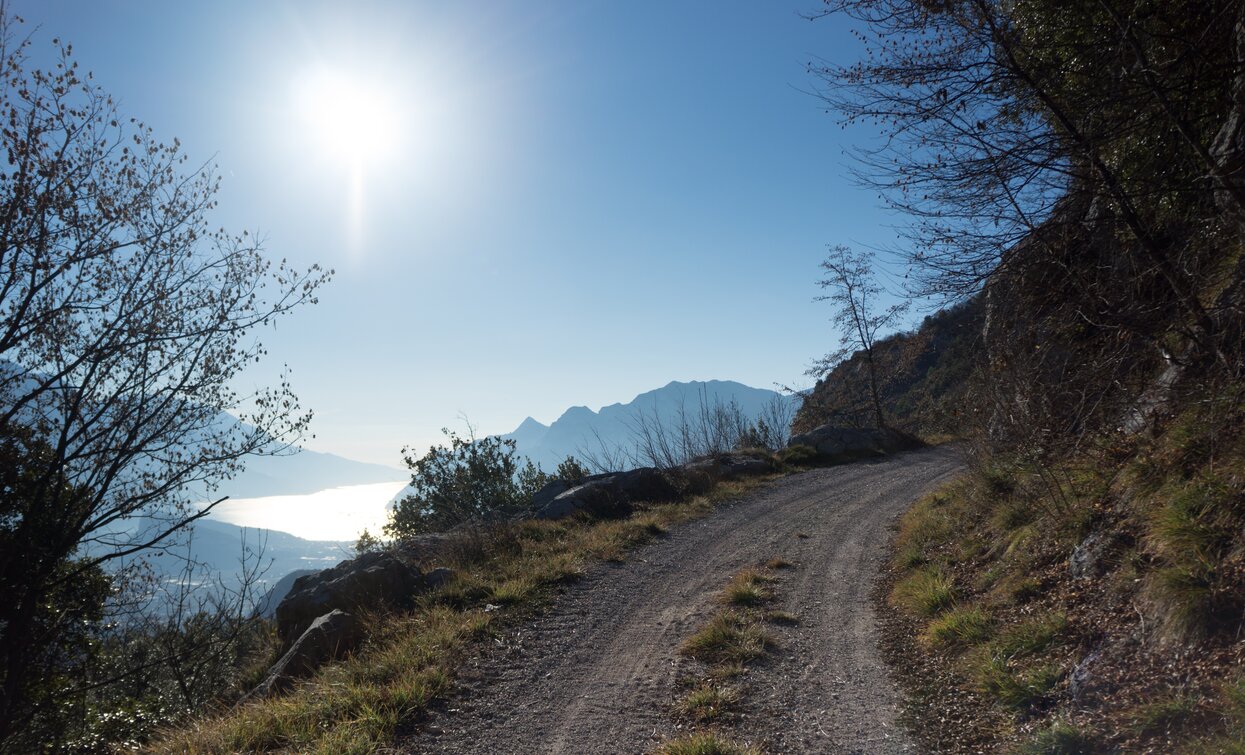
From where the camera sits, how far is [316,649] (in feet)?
19.9

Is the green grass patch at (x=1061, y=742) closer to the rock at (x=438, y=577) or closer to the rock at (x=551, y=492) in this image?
the rock at (x=438, y=577)

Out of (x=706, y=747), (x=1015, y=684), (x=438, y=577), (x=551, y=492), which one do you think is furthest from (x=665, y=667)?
(x=551, y=492)

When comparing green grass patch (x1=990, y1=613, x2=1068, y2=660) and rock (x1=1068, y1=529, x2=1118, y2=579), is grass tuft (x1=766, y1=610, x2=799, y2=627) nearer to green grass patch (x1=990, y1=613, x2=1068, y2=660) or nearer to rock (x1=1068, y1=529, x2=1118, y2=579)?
green grass patch (x1=990, y1=613, x2=1068, y2=660)

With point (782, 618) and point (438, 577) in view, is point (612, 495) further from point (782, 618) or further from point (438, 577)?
point (782, 618)

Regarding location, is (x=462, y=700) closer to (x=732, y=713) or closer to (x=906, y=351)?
(x=732, y=713)

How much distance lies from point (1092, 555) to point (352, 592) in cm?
758

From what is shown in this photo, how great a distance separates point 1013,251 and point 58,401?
1159 centimetres

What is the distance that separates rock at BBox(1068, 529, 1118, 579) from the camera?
4.67 metres

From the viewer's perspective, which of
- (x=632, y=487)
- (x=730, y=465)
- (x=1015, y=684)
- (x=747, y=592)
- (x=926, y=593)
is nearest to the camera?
(x=1015, y=684)

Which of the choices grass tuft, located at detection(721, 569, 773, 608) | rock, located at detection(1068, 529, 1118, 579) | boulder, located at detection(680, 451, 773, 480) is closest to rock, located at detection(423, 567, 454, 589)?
grass tuft, located at detection(721, 569, 773, 608)

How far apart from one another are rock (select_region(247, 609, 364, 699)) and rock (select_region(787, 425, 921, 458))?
16.1 meters

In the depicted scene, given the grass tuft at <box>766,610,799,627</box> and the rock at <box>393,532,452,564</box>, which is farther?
the rock at <box>393,532,452,564</box>

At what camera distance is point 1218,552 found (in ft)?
11.7

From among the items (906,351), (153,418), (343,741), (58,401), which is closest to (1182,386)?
(343,741)
